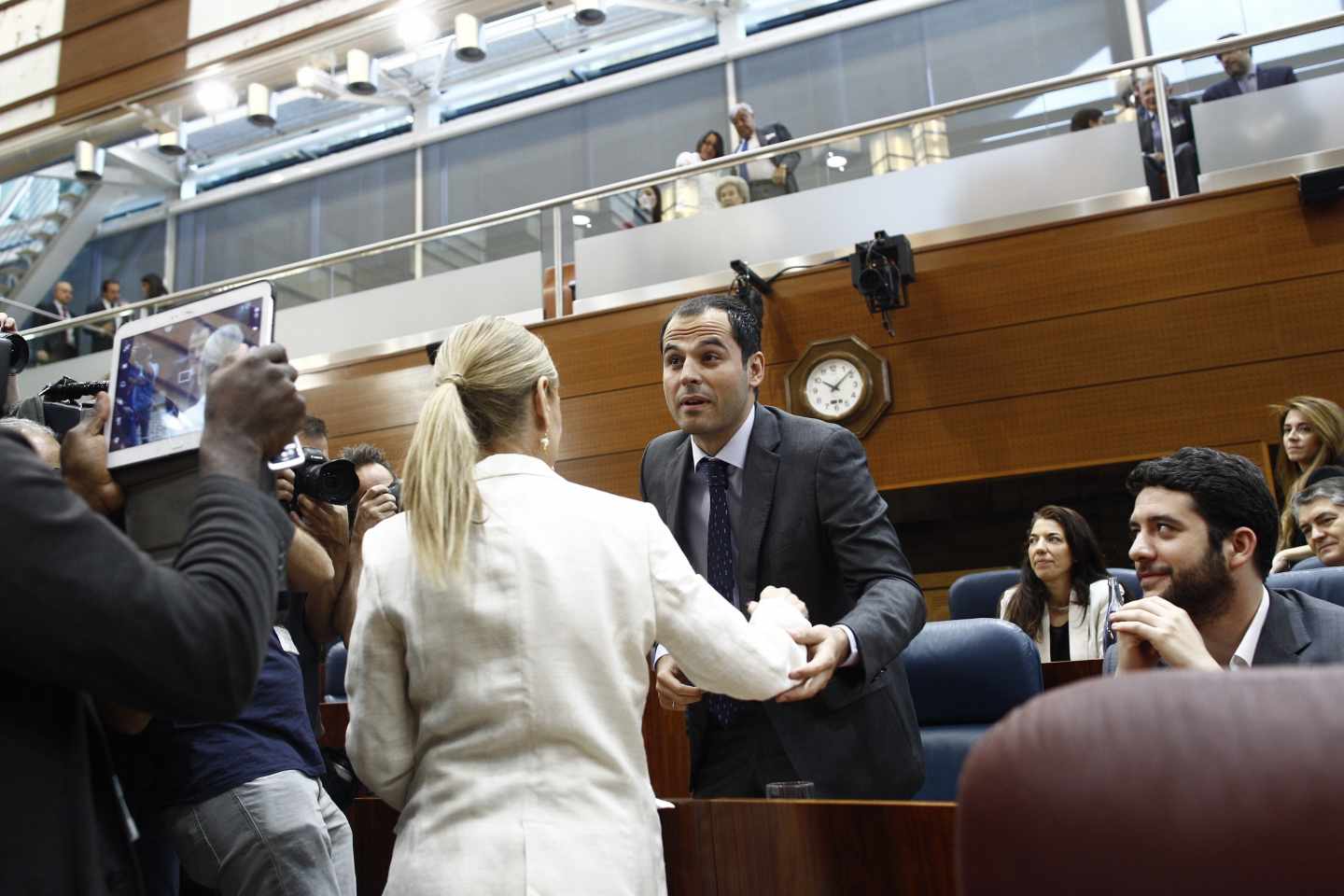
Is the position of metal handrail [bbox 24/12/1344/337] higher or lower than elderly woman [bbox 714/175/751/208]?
higher

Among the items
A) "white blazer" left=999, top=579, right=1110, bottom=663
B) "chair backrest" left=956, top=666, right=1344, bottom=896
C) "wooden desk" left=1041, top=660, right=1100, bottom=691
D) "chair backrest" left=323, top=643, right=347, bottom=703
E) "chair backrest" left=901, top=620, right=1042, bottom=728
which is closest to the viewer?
"chair backrest" left=956, top=666, right=1344, bottom=896

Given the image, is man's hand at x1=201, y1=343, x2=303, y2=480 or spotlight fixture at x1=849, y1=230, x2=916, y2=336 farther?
spotlight fixture at x1=849, y1=230, x2=916, y2=336

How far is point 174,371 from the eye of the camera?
1.17 m

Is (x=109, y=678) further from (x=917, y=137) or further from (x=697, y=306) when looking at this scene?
(x=917, y=137)

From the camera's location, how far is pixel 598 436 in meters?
5.95

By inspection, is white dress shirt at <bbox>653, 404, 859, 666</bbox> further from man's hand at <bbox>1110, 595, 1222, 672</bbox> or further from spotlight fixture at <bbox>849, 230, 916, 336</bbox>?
spotlight fixture at <bbox>849, 230, 916, 336</bbox>

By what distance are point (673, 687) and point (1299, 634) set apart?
98 centimetres

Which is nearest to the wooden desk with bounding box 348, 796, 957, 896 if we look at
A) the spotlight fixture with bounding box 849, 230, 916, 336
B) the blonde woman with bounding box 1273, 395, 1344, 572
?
the blonde woman with bounding box 1273, 395, 1344, 572

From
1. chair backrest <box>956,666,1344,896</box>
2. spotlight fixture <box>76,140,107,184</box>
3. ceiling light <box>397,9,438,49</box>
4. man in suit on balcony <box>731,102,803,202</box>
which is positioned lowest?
chair backrest <box>956,666,1344,896</box>

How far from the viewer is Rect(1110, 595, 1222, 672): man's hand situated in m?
1.62

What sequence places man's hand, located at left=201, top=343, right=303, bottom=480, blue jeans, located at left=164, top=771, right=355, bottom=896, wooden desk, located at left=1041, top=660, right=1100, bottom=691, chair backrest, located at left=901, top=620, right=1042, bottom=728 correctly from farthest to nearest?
wooden desk, located at left=1041, top=660, right=1100, bottom=691 → chair backrest, located at left=901, top=620, right=1042, bottom=728 → blue jeans, located at left=164, top=771, right=355, bottom=896 → man's hand, located at left=201, top=343, right=303, bottom=480

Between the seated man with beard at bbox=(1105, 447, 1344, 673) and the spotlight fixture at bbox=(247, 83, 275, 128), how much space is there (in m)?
6.92

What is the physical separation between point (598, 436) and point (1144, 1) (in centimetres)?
503

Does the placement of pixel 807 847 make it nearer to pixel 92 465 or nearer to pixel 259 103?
pixel 92 465
